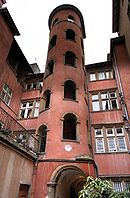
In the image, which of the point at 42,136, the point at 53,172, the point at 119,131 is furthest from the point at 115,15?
the point at 53,172

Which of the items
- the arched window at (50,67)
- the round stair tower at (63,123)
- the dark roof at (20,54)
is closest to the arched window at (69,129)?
the round stair tower at (63,123)

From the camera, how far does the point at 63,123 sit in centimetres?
Result: 1442

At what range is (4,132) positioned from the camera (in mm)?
8570

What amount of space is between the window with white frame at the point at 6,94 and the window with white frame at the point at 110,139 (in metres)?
9.03

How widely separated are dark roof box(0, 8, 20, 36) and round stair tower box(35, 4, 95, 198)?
13.1 ft

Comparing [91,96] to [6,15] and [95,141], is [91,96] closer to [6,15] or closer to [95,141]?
[95,141]

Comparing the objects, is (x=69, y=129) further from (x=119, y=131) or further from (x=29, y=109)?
(x=29, y=109)

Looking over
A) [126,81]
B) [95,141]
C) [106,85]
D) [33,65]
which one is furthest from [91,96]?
[33,65]

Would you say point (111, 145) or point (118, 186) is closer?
point (118, 186)

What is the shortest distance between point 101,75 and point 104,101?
3.49 metres

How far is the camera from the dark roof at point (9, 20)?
51.9 ft

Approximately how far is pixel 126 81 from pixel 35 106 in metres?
9.46

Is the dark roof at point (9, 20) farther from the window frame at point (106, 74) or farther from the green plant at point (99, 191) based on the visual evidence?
the green plant at point (99, 191)

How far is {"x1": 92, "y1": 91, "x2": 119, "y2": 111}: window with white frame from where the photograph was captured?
16.9 metres
